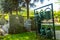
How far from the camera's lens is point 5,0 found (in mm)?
2389

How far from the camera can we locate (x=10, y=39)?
2.37m

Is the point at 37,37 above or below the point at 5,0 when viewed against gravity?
below

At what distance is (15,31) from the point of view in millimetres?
2393

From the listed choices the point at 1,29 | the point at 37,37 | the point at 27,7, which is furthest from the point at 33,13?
the point at 1,29

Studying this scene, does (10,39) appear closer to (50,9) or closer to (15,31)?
(15,31)

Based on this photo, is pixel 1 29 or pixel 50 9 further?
pixel 1 29

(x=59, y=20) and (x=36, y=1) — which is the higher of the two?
(x=36, y=1)

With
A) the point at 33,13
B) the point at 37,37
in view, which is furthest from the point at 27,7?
the point at 37,37

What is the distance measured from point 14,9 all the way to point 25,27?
0.90 feet

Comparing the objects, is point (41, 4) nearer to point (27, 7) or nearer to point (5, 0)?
point (27, 7)

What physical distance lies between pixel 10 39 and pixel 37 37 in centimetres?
35

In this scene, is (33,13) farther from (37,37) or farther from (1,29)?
(1,29)

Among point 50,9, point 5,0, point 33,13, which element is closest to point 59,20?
point 50,9

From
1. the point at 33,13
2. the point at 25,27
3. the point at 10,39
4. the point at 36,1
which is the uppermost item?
the point at 36,1
